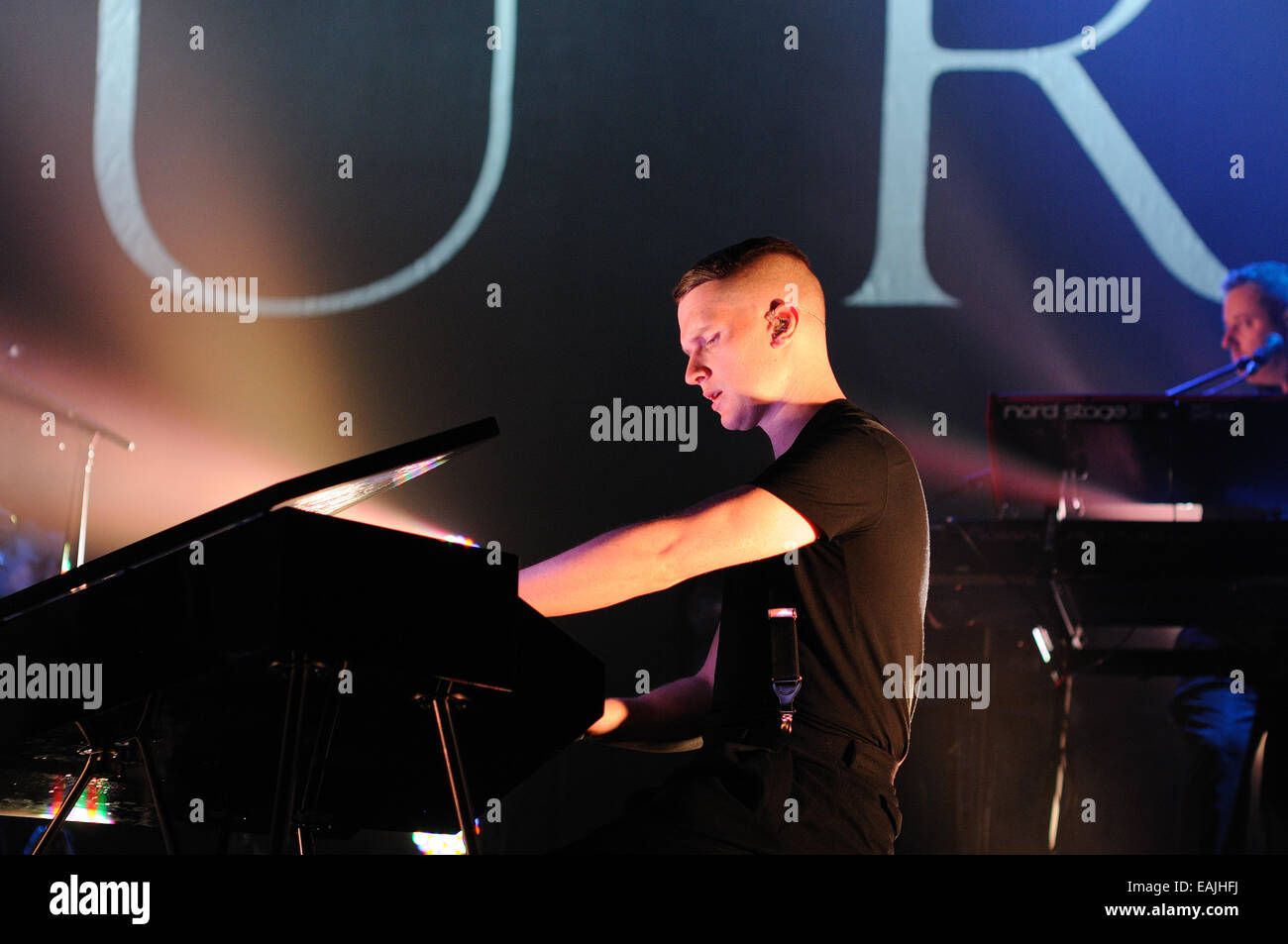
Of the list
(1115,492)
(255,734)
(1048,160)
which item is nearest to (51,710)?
(255,734)

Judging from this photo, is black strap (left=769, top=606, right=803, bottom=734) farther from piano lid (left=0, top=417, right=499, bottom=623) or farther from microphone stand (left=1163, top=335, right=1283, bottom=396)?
microphone stand (left=1163, top=335, right=1283, bottom=396)

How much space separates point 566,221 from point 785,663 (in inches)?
150

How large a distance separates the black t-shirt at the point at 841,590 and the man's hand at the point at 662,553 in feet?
0.17

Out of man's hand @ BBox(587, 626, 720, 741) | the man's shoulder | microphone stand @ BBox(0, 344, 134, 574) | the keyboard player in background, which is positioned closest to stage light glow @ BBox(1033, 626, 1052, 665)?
the keyboard player in background

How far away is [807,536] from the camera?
6.62 feet

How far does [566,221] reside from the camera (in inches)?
218

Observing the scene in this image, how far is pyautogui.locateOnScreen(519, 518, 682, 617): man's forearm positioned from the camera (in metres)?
1.97

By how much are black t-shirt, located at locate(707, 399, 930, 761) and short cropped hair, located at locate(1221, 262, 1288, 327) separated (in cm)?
306

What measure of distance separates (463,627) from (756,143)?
4.12 m

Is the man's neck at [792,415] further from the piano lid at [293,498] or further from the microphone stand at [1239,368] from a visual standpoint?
the microphone stand at [1239,368]

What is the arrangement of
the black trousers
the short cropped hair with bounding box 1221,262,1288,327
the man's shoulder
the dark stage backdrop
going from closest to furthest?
the black trousers
the man's shoulder
the short cropped hair with bounding box 1221,262,1288,327
the dark stage backdrop

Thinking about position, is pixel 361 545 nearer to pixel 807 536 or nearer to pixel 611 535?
pixel 611 535

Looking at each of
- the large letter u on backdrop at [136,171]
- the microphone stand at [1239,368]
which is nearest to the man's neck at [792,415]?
the microphone stand at [1239,368]

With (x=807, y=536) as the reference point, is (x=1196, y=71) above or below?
above
